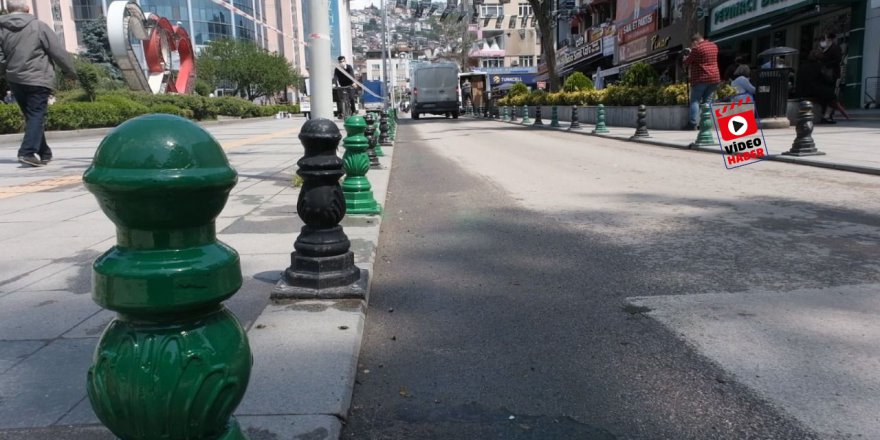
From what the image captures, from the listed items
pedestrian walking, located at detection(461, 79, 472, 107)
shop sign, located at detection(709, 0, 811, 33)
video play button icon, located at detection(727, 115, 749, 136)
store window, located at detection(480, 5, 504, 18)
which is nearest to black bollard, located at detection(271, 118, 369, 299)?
video play button icon, located at detection(727, 115, 749, 136)

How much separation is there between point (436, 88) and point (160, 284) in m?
36.6

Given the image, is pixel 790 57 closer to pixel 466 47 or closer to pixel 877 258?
pixel 877 258

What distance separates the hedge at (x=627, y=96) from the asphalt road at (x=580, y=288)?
8.48 m

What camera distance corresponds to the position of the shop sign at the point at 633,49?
35.8 m

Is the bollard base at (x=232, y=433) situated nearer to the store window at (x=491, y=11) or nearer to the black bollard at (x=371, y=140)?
the black bollard at (x=371, y=140)

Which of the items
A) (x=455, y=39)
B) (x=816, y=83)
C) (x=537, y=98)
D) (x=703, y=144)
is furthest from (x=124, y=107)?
(x=455, y=39)

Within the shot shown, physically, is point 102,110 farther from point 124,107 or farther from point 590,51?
point 590,51

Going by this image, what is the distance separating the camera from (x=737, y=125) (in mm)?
11188

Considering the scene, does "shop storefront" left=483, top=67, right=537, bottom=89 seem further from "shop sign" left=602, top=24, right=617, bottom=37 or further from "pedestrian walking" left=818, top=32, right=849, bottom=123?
"pedestrian walking" left=818, top=32, right=849, bottom=123

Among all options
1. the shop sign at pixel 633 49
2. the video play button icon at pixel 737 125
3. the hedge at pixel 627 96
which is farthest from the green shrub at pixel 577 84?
the video play button icon at pixel 737 125

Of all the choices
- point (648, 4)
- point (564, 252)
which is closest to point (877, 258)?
point (564, 252)

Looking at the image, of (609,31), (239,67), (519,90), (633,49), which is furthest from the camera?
(239,67)

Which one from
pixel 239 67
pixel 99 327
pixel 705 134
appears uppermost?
pixel 239 67

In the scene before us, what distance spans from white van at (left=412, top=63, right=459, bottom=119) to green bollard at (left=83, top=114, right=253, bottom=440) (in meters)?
36.3
